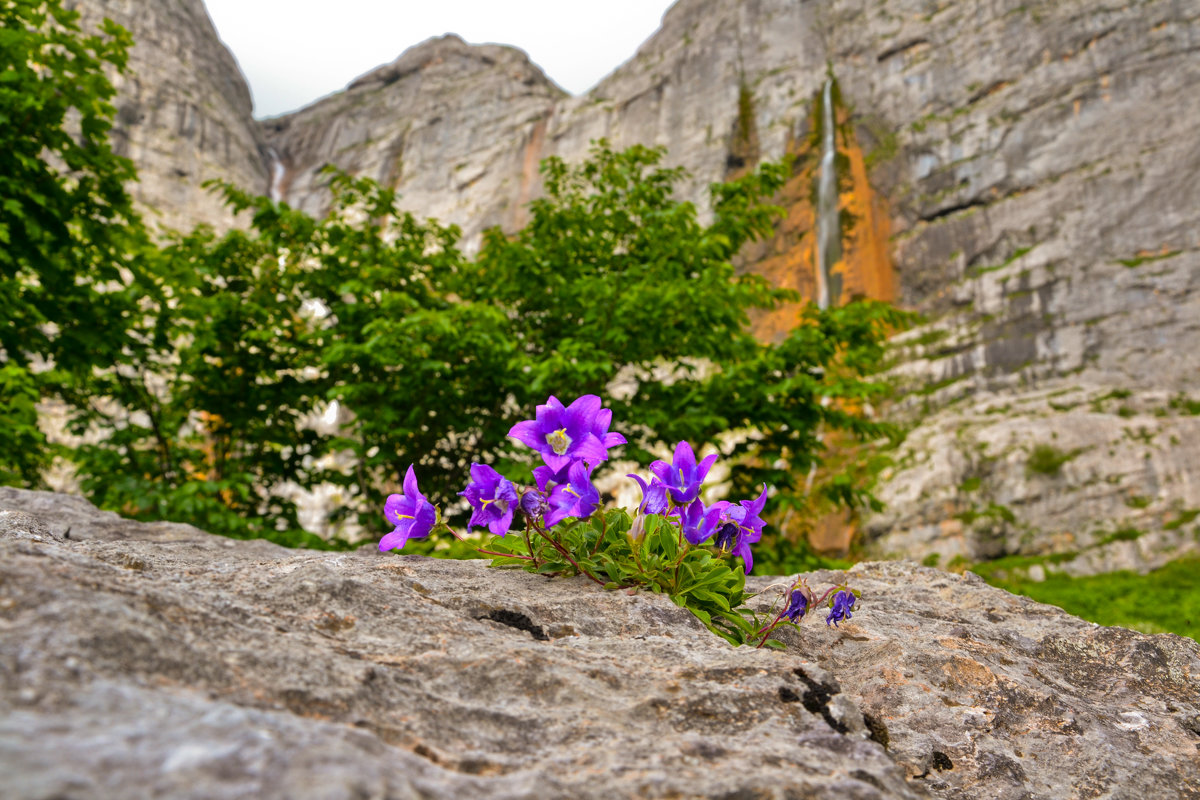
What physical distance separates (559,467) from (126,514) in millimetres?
4934

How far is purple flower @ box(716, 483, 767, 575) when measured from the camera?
6.57 ft

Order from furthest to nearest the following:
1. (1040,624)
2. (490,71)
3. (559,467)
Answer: (490,71) < (1040,624) < (559,467)

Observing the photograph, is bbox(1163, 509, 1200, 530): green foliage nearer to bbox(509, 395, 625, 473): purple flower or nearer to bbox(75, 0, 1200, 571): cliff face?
bbox(75, 0, 1200, 571): cliff face

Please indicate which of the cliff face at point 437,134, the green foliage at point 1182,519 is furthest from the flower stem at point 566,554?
the cliff face at point 437,134

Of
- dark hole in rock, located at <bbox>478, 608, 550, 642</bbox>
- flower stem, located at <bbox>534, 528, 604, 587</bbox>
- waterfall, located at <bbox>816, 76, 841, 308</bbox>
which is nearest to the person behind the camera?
dark hole in rock, located at <bbox>478, 608, 550, 642</bbox>

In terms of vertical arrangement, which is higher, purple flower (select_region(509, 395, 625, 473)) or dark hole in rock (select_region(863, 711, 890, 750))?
purple flower (select_region(509, 395, 625, 473))

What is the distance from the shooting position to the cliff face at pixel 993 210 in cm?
1537

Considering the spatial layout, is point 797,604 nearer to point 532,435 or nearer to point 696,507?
point 696,507

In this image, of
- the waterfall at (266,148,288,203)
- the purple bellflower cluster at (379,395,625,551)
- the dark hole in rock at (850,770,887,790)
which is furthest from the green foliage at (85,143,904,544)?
the waterfall at (266,148,288,203)

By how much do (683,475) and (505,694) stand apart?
86 cm

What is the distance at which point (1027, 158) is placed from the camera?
798 inches

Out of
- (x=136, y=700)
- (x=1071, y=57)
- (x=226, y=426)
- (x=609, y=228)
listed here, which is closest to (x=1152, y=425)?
(x=1071, y=57)

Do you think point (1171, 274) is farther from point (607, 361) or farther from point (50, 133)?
point (50, 133)

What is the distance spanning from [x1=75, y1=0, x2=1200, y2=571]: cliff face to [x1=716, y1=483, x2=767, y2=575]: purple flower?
15456 millimetres
